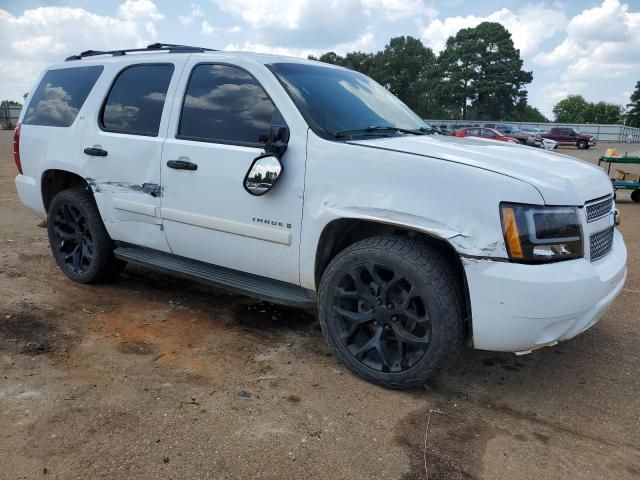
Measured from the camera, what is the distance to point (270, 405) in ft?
9.76

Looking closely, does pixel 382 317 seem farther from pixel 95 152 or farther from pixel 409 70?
pixel 409 70

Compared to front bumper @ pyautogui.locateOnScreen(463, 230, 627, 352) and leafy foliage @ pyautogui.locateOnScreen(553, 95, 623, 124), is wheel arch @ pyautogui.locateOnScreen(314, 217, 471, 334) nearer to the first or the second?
front bumper @ pyautogui.locateOnScreen(463, 230, 627, 352)

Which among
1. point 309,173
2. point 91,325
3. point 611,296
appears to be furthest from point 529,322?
point 91,325

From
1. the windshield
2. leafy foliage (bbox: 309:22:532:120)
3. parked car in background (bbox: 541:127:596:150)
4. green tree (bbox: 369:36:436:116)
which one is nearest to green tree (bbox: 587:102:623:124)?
leafy foliage (bbox: 309:22:532:120)

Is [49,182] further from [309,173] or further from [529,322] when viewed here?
[529,322]

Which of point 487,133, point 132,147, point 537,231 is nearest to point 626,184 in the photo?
point 537,231

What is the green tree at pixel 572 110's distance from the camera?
99812 millimetres

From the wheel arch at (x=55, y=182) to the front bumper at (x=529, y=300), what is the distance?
352 centimetres

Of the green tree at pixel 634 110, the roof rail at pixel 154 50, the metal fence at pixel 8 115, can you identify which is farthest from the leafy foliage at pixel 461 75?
the roof rail at pixel 154 50

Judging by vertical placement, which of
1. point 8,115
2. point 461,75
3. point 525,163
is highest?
point 461,75

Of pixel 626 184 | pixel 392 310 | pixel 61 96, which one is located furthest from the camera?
pixel 626 184

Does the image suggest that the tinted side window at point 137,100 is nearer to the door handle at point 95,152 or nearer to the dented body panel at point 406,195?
the door handle at point 95,152

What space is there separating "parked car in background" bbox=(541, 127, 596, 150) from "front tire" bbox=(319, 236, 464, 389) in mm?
40018

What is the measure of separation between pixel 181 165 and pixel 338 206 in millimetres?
1257
